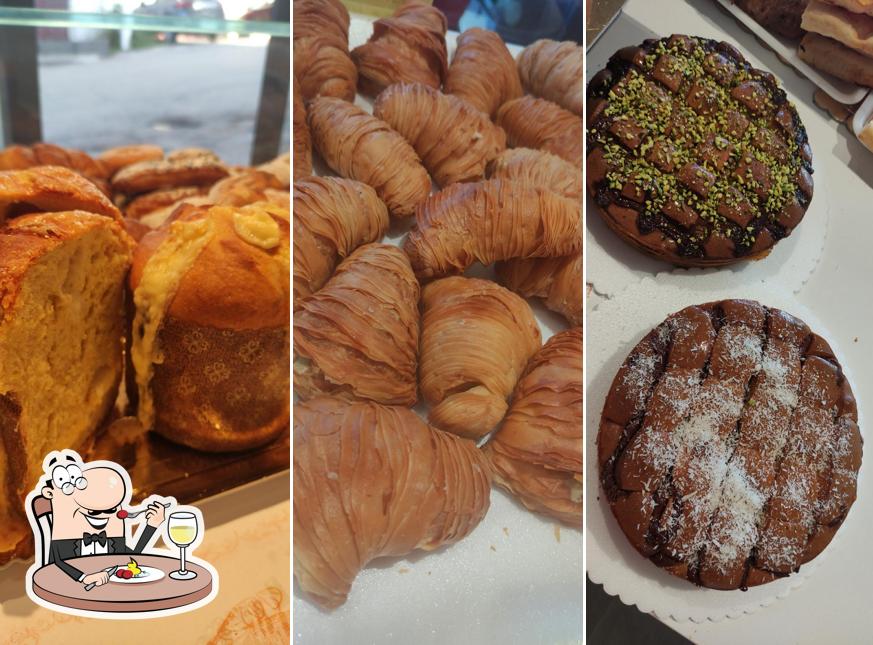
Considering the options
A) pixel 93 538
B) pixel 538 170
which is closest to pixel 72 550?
pixel 93 538

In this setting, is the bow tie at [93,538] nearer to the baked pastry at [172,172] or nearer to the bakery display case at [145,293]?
the bakery display case at [145,293]

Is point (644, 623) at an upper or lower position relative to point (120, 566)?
lower

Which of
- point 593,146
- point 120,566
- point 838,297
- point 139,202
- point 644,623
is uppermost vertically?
point 593,146

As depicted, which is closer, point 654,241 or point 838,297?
point 654,241

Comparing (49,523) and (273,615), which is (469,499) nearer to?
(273,615)

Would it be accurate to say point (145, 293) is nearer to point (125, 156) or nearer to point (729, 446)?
point (125, 156)

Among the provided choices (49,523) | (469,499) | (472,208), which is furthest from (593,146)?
(49,523)

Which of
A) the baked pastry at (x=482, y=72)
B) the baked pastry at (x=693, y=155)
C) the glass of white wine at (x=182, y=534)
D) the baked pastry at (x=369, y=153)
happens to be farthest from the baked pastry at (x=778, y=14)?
the glass of white wine at (x=182, y=534)
